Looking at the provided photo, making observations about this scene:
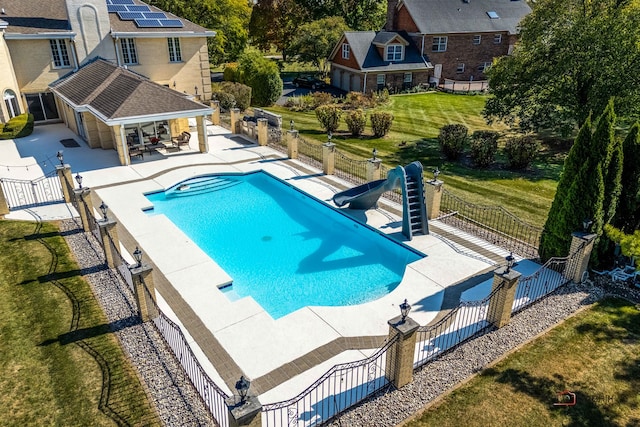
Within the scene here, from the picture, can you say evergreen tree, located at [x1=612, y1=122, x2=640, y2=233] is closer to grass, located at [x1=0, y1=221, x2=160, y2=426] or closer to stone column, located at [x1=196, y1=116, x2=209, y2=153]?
grass, located at [x1=0, y1=221, x2=160, y2=426]

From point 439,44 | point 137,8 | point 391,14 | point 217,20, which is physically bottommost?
point 439,44

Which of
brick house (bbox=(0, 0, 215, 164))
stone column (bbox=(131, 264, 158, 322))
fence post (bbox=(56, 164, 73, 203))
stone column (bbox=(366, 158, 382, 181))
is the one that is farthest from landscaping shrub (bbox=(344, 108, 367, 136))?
stone column (bbox=(131, 264, 158, 322))

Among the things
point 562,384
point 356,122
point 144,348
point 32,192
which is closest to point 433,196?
point 562,384

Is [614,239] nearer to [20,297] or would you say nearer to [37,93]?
[20,297]

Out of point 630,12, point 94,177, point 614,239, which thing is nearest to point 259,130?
point 94,177

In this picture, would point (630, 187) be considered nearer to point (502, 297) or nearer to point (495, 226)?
point (495, 226)

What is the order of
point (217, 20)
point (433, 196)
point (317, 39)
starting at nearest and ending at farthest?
point (433, 196) → point (217, 20) → point (317, 39)
